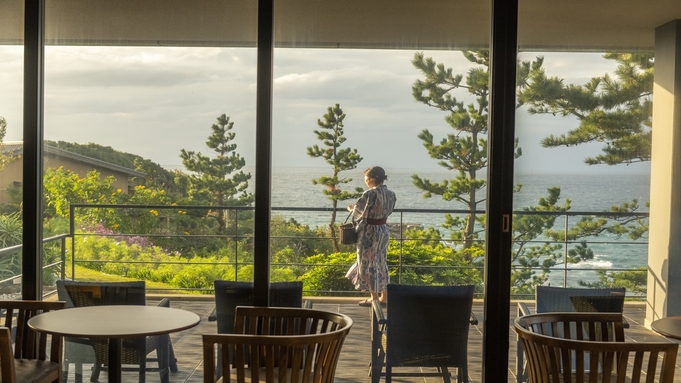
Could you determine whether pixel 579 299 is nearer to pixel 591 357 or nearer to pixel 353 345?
pixel 591 357

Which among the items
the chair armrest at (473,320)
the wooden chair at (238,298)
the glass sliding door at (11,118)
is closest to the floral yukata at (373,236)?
the wooden chair at (238,298)

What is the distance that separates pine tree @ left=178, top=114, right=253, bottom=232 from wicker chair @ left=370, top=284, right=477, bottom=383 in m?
0.97

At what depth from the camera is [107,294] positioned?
3.97 m

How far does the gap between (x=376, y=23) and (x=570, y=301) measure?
5.95 ft

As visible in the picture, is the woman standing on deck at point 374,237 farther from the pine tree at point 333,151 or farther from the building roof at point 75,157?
the building roof at point 75,157

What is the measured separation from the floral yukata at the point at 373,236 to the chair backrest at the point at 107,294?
4.01 feet

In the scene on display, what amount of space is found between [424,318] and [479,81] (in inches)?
50.5

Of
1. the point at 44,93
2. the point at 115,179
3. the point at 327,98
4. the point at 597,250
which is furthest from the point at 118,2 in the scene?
the point at 597,250

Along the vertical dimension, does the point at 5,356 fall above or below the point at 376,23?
below

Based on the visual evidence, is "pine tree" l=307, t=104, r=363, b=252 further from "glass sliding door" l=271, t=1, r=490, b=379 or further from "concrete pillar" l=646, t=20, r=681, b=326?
"concrete pillar" l=646, t=20, r=681, b=326

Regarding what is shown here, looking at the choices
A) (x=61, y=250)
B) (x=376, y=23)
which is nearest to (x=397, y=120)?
(x=376, y=23)

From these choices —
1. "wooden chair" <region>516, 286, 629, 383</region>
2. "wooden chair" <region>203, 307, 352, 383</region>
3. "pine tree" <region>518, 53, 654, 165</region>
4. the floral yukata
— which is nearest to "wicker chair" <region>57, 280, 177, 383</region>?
"wooden chair" <region>203, 307, 352, 383</region>

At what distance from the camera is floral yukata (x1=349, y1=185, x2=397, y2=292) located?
12.7 ft

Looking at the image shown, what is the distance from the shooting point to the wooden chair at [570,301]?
386 centimetres
